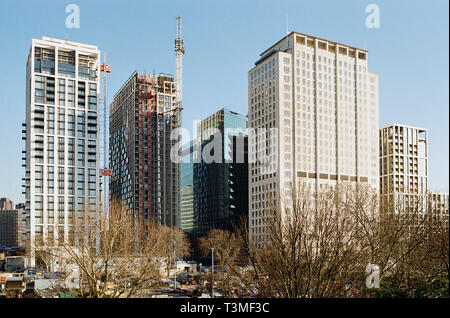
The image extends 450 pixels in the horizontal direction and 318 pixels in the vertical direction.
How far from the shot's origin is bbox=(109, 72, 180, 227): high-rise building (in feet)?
406

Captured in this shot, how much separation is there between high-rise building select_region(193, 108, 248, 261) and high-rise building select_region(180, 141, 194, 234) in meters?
5.79

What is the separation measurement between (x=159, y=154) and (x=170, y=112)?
43.9ft

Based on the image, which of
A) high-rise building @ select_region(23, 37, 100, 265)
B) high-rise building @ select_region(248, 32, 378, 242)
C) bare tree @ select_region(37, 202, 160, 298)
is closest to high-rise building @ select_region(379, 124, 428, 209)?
high-rise building @ select_region(248, 32, 378, 242)

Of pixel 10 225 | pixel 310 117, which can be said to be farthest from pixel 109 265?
pixel 10 225

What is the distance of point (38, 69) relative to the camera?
9906 cm

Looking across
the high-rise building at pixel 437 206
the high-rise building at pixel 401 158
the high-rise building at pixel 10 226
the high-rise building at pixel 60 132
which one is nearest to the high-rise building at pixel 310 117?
the high-rise building at pixel 401 158

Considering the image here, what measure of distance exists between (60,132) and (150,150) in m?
→ 31.3

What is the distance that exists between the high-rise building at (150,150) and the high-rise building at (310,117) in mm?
30156

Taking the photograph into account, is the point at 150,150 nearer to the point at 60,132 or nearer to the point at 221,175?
the point at 221,175

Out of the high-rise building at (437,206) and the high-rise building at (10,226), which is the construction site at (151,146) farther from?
the high-rise building at (437,206)

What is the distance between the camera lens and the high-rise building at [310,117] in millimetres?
99500

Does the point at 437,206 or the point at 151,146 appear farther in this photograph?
the point at 151,146

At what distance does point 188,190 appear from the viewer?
148 metres
